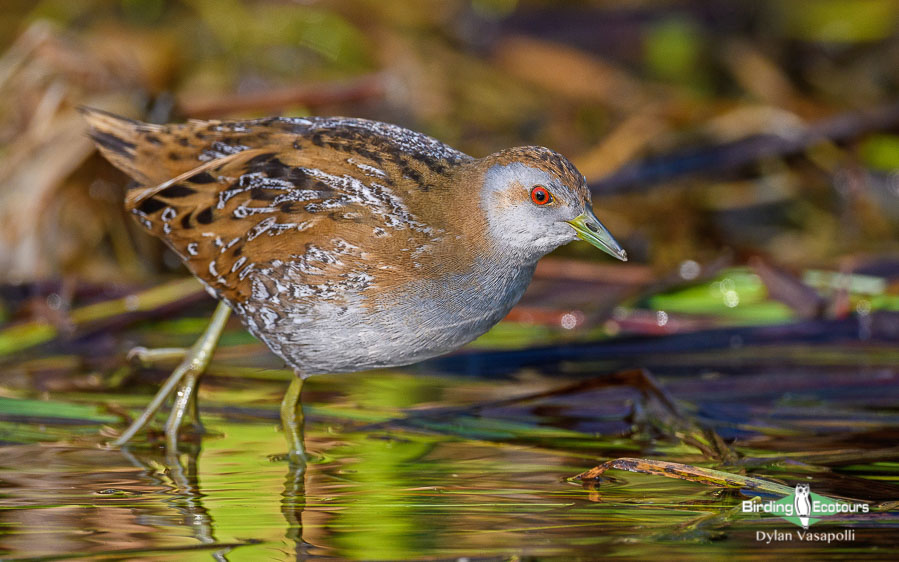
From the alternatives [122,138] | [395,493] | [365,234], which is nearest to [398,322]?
[365,234]

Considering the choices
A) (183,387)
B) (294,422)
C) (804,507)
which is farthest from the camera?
(183,387)

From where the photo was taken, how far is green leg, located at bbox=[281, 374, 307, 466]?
437cm

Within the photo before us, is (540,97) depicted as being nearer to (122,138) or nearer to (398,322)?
(122,138)

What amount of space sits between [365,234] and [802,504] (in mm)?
1619

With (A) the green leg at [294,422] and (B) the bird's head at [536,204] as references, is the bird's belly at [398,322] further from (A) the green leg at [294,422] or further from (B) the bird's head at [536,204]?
(A) the green leg at [294,422]

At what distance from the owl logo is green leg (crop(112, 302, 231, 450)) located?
2.17 metres

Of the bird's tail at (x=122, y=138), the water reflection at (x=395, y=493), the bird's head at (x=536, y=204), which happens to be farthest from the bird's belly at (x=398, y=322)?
the bird's tail at (x=122, y=138)

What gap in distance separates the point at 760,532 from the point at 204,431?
2202 mm

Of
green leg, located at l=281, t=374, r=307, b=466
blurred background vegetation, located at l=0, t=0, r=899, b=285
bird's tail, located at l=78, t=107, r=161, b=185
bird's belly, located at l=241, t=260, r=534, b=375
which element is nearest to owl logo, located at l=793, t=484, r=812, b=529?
bird's belly, located at l=241, t=260, r=534, b=375

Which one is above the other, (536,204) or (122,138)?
(122,138)

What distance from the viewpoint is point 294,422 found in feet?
14.9

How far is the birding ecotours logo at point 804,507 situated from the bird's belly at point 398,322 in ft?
3.52

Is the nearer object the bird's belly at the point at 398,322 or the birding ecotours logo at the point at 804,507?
the birding ecotours logo at the point at 804,507

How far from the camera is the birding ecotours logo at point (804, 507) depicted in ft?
11.8
